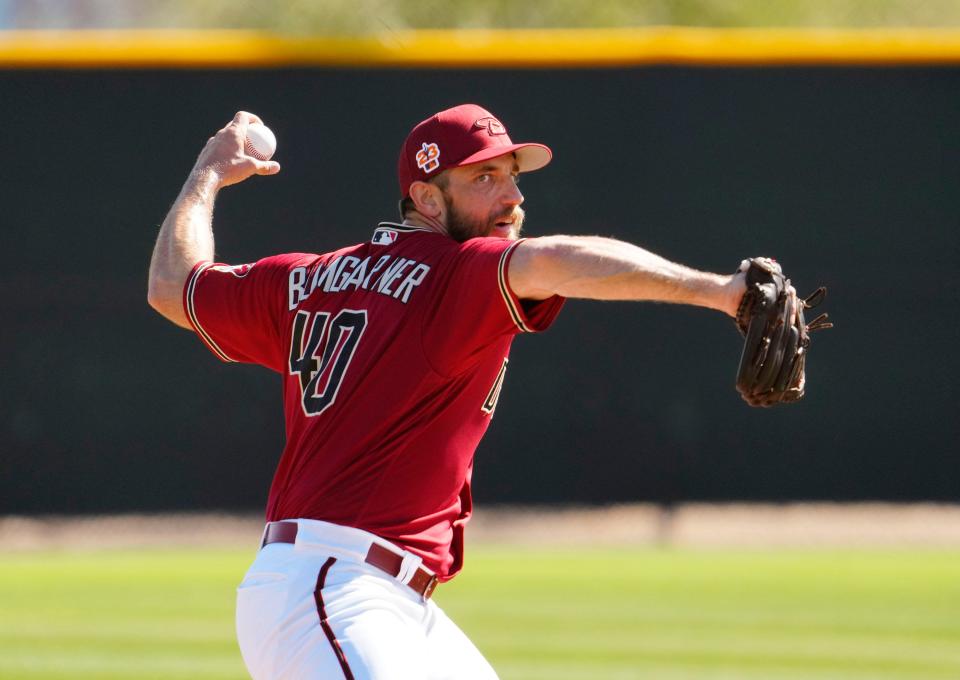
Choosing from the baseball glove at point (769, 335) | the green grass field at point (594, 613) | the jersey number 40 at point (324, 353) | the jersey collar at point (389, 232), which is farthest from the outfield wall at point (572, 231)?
the baseball glove at point (769, 335)

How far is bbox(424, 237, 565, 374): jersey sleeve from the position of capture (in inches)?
122

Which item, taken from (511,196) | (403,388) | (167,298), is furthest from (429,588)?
(167,298)

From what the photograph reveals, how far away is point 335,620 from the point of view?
310 cm

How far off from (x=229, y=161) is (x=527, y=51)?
602 centimetres

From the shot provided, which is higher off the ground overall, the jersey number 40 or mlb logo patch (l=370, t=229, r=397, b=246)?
mlb logo patch (l=370, t=229, r=397, b=246)

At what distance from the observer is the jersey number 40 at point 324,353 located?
3326mm

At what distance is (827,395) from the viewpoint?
973 centimetres

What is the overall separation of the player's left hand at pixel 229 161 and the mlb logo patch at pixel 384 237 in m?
0.69

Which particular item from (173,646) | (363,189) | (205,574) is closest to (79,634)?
(173,646)

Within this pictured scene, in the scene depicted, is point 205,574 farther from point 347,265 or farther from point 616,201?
point 347,265

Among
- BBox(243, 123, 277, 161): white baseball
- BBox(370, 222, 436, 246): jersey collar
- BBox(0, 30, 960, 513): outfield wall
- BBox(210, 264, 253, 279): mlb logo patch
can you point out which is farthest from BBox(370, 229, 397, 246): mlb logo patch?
BBox(0, 30, 960, 513): outfield wall

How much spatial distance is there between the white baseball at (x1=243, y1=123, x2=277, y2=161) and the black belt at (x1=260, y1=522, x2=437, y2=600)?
1246 millimetres

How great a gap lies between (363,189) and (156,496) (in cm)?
234

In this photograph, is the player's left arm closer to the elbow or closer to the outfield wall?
the elbow
